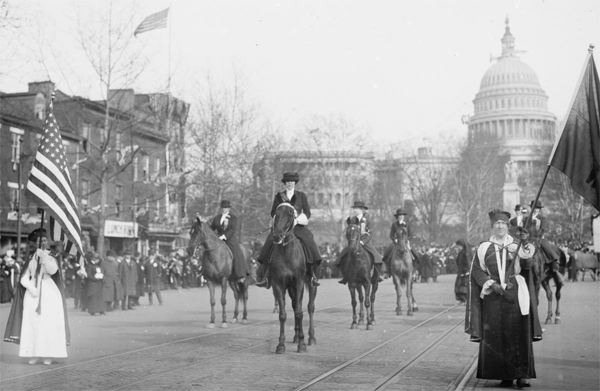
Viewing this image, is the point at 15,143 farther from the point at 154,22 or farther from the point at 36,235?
the point at 36,235

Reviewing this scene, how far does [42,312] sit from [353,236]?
709 cm

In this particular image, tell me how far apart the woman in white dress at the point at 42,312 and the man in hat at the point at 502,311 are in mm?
5843

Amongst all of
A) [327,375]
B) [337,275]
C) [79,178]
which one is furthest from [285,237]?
Result: [337,275]

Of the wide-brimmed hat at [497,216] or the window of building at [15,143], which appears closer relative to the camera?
the wide-brimmed hat at [497,216]

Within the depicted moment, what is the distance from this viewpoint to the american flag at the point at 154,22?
3384 centimetres

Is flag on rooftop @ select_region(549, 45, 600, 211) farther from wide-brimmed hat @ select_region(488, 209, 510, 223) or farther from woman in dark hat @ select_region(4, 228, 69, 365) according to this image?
woman in dark hat @ select_region(4, 228, 69, 365)

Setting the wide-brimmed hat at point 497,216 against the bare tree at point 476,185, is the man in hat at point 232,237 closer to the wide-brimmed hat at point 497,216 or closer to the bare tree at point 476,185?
the wide-brimmed hat at point 497,216

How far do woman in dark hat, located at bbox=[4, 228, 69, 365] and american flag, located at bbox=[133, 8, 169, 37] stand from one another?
2195cm

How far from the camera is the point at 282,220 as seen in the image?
13211 mm

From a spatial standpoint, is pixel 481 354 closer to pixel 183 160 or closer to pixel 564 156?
pixel 564 156

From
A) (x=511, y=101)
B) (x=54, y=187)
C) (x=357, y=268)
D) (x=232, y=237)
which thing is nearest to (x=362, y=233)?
(x=357, y=268)

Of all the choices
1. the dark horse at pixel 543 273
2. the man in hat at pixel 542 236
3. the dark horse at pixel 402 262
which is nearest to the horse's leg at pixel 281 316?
the dark horse at pixel 543 273

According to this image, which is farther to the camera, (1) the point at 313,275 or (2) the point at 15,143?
(2) the point at 15,143

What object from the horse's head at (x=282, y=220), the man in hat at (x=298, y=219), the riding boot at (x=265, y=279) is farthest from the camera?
the riding boot at (x=265, y=279)
